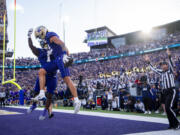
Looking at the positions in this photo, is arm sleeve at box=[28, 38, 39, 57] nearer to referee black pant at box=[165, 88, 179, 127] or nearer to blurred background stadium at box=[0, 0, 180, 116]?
referee black pant at box=[165, 88, 179, 127]

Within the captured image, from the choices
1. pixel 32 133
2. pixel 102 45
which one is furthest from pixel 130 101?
pixel 102 45

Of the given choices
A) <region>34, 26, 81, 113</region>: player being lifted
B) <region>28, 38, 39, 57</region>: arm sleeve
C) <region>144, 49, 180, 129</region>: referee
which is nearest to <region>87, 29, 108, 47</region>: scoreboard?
<region>144, 49, 180, 129</region>: referee

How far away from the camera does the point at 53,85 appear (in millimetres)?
4590

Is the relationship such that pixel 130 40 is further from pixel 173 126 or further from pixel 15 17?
pixel 173 126

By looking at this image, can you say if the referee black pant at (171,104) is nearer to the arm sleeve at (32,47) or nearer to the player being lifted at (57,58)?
the player being lifted at (57,58)

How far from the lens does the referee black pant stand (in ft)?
13.6

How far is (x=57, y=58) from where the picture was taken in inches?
160

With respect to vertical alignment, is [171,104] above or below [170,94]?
below

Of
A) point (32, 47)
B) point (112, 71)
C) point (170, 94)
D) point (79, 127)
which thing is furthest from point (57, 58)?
point (112, 71)

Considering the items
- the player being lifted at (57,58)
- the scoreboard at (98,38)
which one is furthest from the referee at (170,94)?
the scoreboard at (98,38)

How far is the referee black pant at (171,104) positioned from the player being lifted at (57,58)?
2085 mm

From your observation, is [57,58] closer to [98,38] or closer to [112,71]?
[112,71]

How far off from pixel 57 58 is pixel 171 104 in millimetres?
2836

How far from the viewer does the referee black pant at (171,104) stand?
4.16 m
